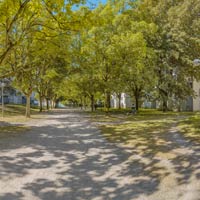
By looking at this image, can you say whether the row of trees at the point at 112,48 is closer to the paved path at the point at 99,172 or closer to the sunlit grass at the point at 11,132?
the sunlit grass at the point at 11,132

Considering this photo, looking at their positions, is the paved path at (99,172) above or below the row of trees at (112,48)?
below

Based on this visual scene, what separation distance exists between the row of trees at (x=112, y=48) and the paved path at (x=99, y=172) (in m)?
6.03

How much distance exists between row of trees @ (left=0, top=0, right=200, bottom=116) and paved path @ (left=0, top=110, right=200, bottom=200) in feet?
19.8

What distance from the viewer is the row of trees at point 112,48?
15.8 meters

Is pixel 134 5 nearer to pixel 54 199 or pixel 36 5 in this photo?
pixel 36 5

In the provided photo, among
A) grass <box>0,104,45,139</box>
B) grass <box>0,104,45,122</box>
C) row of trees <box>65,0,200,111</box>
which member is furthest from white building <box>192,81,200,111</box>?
grass <box>0,104,45,139</box>

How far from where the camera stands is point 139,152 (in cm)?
847

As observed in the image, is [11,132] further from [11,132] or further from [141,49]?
[141,49]

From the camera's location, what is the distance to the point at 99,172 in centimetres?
667

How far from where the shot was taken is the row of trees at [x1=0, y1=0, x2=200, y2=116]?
15.8 m

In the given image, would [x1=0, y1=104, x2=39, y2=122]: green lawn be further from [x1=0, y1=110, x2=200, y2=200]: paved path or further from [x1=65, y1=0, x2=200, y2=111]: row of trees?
[x1=0, y1=110, x2=200, y2=200]: paved path

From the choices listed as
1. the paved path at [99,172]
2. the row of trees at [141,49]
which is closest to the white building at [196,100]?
the row of trees at [141,49]

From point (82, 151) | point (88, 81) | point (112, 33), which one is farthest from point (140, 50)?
point (82, 151)

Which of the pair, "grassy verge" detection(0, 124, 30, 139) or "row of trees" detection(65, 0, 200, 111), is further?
"row of trees" detection(65, 0, 200, 111)
